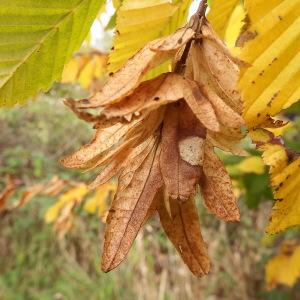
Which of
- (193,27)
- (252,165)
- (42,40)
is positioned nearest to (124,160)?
(193,27)

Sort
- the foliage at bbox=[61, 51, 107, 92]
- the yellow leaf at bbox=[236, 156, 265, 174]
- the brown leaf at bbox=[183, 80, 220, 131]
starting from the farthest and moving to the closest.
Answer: the foliage at bbox=[61, 51, 107, 92] < the yellow leaf at bbox=[236, 156, 265, 174] < the brown leaf at bbox=[183, 80, 220, 131]

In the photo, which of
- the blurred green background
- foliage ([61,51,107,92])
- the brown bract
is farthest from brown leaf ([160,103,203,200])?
the blurred green background

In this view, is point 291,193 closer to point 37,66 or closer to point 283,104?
Result: point 283,104

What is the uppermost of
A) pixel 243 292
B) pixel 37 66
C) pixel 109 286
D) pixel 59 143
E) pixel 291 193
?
pixel 59 143

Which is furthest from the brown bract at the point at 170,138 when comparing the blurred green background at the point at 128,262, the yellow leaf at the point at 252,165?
the blurred green background at the point at 128,262

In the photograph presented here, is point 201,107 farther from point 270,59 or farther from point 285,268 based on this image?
point 285,268

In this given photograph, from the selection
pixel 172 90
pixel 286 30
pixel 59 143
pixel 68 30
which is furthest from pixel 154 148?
pixel 59 143

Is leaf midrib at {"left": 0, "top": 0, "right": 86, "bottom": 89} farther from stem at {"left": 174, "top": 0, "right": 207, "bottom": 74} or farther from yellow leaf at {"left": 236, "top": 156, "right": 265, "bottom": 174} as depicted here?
yellow leaf at {"left": 236, "top": 156, "right": 265, "bottom": 174}
